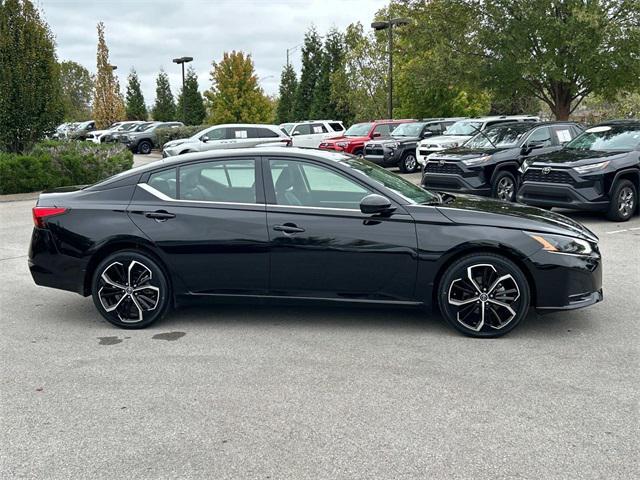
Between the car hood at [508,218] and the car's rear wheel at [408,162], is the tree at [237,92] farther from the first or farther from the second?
the car hood at [508,218]

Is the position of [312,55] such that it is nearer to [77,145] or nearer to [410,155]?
[410,155]

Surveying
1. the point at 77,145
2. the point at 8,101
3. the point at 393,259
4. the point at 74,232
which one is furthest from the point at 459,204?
the point at 8,101

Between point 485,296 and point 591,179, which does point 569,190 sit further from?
point 485,296

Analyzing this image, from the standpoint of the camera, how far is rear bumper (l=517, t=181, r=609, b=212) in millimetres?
10636

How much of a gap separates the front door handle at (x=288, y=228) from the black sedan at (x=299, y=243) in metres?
0.02

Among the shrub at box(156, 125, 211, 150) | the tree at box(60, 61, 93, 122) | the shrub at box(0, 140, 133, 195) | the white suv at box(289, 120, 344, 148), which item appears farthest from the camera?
the tree at box(60, 61, 93, 122)

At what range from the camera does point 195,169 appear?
5535mm

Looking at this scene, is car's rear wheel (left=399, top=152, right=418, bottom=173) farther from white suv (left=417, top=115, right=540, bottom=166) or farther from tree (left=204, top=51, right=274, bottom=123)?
tree (left=204, top=51, right=274, bottom=123)

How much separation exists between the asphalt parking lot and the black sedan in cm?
33

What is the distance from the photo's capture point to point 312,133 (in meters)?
28.2

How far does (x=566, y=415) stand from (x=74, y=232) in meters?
4.09

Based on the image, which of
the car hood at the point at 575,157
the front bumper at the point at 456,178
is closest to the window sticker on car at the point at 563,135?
the front bumper at the point at 456,178

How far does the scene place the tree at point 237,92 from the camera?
40938mm

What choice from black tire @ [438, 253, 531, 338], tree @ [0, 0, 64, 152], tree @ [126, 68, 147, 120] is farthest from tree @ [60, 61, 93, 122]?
black tire @ [438, 253, 531, 338]
